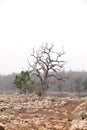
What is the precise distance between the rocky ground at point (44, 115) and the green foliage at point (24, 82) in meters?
18.1

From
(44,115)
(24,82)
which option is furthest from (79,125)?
(24,82)

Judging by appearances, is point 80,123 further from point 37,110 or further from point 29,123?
point 37,110

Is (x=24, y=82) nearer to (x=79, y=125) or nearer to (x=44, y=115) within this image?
(x=44, y=115)

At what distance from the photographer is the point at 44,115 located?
18.8 metres

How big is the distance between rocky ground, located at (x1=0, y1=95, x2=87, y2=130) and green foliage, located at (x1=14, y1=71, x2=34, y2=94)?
18117 mm

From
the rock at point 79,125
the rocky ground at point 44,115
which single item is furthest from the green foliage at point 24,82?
the rock at point 79,125

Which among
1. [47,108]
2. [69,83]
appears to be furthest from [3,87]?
[47,108]

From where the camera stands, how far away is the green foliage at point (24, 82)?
4434 cm

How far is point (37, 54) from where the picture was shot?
4384 cm

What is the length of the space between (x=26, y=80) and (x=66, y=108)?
2294 centimetres

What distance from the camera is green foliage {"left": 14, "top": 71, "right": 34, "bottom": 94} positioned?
44344 mm

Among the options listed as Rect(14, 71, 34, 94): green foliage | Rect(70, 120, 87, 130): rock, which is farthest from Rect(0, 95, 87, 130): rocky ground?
Rect(14, 71, 34, 94): green foliage

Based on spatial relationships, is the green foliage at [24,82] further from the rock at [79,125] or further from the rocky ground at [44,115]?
the rock at [79,125]

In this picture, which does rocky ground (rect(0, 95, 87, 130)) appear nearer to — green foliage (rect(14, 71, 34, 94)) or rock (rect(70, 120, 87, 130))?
rock (rect(70, 120, 87, 130))
